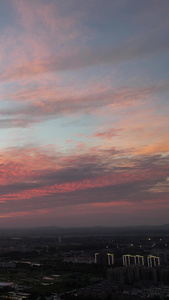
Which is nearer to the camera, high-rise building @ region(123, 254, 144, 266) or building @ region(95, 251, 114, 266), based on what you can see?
high-rise building @ region(123, 254, 144, 266)

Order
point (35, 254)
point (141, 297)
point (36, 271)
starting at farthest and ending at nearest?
point (35, 254) < point (36, 271) < point (141, 297)

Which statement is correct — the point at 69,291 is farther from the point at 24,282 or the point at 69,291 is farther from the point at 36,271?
the point at 36,271

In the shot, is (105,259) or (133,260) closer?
(133,260)

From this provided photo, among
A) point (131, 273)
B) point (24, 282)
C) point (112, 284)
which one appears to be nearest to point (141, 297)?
point (112, 284)

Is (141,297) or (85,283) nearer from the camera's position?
(141,297)

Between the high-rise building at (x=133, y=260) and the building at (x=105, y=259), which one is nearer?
the high-rise building at (x=133, y=260)

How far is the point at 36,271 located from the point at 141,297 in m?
24.2

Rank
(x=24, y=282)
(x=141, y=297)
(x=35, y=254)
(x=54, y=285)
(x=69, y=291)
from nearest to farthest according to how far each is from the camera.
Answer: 1. (x=141, y=297)
2. (x=69, y=291)
3. (x=54, y=285)
4. (x=24, y=282)
5. (x=35, y=254)

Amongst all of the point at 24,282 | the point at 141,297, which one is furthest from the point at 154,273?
the point at 24,282

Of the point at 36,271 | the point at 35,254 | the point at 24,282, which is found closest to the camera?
the point at 24,282

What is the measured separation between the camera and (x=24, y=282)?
41375mm

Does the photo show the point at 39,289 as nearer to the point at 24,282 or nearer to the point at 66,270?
the point at 24,282

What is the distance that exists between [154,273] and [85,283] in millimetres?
8396

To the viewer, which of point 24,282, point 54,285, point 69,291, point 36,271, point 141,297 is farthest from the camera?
point 36,271
